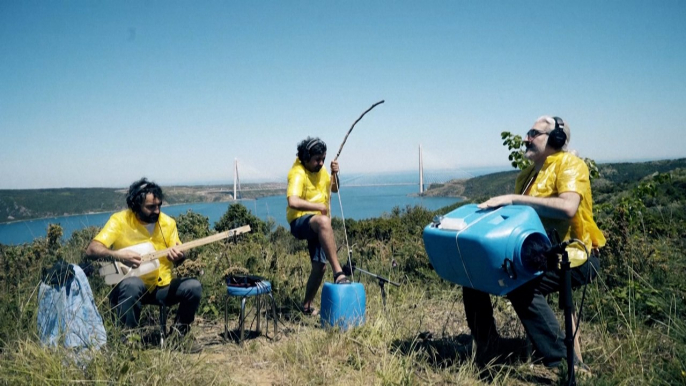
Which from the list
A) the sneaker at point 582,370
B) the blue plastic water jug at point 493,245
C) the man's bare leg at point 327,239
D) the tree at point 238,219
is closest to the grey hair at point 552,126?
the blue plastic water jug at point 493,245

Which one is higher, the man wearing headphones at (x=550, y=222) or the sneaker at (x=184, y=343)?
the man wearing headphones at (x=550, y=222)

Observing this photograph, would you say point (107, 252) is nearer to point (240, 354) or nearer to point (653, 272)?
point (240, 354)

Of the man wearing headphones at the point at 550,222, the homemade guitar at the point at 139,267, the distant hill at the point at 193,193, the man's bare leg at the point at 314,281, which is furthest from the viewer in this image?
the distant hill at the point at 193,193

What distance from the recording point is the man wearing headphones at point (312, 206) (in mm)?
3682

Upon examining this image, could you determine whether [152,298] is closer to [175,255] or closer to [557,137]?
[175,255]

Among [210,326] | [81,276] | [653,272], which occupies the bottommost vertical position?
[210,326]

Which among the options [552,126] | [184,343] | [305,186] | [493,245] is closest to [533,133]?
[552,126]

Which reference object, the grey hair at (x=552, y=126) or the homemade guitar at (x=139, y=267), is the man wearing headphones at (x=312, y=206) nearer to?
the homemade guitar at (x=139, y=267)

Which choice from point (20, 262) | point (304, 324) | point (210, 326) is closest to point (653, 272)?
point (304, 324)

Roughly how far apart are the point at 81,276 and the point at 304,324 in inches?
70.5

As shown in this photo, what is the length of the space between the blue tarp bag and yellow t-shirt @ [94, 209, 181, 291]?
21.0 inches

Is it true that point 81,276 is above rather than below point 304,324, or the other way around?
above

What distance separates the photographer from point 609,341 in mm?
2852

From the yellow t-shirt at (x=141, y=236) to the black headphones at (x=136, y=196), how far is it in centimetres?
11
